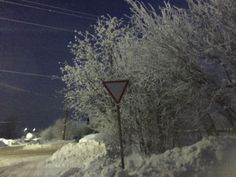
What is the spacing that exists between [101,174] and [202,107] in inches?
134

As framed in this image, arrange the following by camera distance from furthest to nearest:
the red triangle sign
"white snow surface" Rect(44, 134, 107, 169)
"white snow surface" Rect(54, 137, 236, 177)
Result: "white snow surface" Rect(44, 134, 107, 169) → the red triangle sign → "white snow surface" Rect(54, 137, 236, 177)

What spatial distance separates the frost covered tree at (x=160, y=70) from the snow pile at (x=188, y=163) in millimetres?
1600

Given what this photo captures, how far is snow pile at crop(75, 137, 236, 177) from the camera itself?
12.7 m

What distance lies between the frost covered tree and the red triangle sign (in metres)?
1.53

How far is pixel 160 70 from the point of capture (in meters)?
16.1

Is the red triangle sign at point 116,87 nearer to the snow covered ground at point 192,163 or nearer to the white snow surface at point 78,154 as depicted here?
the snow covered ground at point 192,163

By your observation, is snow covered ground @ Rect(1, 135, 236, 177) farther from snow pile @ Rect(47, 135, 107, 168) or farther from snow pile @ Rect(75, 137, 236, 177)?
snow pile @ Rect(47, 135, 107, 168)

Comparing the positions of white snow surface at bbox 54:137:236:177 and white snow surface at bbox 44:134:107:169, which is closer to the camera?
white snow surface at bbox 54:137:236:177

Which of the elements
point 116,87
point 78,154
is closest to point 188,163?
point 116,87

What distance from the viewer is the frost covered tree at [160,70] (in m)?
15.0

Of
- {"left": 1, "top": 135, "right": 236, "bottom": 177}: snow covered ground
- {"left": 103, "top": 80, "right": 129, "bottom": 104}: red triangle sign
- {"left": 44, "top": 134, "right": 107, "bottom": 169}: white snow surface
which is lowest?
{"left": 1, "top": 135, "right": 236, "bottom": 177}: snow covered ground

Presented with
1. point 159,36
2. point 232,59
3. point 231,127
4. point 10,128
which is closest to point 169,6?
point 159,36

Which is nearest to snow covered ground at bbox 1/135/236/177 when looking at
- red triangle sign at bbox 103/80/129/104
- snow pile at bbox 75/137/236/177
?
snow pile at bbox 75/137/236/177

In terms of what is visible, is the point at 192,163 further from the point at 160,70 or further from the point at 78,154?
the point at 78,154
